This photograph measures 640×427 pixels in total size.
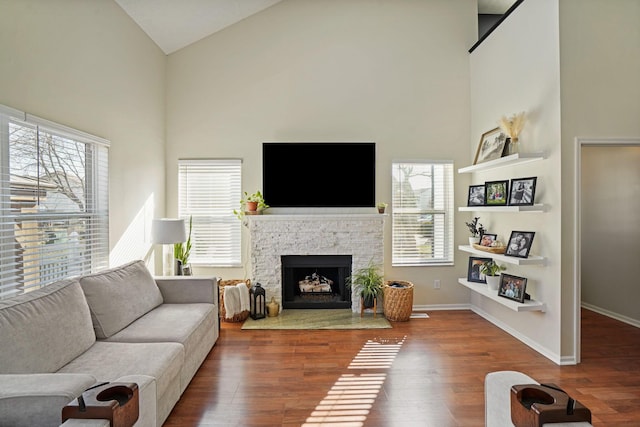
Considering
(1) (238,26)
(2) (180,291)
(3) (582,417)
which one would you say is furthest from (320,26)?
(3) (582,417)

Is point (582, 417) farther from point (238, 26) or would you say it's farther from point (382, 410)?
point (238, 26)

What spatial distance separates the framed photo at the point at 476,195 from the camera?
403 centimetres

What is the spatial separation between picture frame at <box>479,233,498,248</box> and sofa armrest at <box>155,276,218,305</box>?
3.08m

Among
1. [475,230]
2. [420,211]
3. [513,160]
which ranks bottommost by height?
[475,230]

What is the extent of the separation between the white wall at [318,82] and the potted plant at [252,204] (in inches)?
Answer: 5.6

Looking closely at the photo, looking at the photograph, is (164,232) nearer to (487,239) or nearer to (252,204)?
(252,204)

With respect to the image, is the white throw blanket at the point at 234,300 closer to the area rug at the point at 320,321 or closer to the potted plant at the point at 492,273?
the area rug at the point at 320,321

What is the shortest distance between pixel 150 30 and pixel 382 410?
462 cm

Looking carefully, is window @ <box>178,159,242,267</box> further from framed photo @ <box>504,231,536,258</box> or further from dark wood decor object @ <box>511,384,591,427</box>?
dark wood decor object @ <box>511,384,591,427</box>

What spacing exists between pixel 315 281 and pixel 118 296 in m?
2.55

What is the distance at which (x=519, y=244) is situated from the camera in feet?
11.0

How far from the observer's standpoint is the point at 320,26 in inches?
179

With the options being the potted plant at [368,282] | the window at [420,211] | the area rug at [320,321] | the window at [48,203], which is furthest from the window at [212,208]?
the window at [420,211]

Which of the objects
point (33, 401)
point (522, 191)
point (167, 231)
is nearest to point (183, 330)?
point (33, 401)
